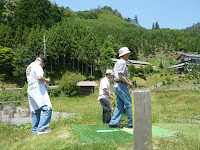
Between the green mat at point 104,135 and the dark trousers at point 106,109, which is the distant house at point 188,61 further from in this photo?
the green mat at point 104,135

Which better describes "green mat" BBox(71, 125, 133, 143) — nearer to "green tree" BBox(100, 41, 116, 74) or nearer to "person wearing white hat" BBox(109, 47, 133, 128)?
"person wearing white hat" BBox(109, 47, 133, 128)

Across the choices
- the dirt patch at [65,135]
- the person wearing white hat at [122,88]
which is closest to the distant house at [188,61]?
the person wearing white hat at [122,88]

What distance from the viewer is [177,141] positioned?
3.87 meters

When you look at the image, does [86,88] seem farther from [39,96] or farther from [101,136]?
[101,136]

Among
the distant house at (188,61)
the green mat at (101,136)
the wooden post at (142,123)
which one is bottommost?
the green mat at (101,136)

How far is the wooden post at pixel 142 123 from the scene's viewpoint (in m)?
2.68

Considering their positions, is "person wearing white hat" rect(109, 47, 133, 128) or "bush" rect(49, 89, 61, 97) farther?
"bush" rect(49, 89, 61, 97)

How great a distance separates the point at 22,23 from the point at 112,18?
101324 mm

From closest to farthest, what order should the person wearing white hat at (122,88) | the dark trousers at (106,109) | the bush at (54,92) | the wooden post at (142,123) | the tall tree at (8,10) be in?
the wooden post at (142,123), the person wearing white hat at (122,88), the dark trousers at (106,109), the bush at (54,92), the tall tree at (8,10)

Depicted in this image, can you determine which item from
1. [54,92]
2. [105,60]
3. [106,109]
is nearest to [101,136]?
[106,109]

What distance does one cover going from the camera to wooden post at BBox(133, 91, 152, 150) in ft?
8.80

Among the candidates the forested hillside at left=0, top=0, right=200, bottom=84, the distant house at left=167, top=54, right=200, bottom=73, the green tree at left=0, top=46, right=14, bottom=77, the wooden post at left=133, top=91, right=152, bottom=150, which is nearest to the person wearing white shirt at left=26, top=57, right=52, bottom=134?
the wooden post at left=133, top=91, right=152, bottom=150

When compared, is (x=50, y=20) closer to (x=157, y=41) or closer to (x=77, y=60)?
(x=77, y=60)

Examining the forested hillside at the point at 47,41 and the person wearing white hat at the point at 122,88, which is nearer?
the person wearing white hat at the point at 122,88
